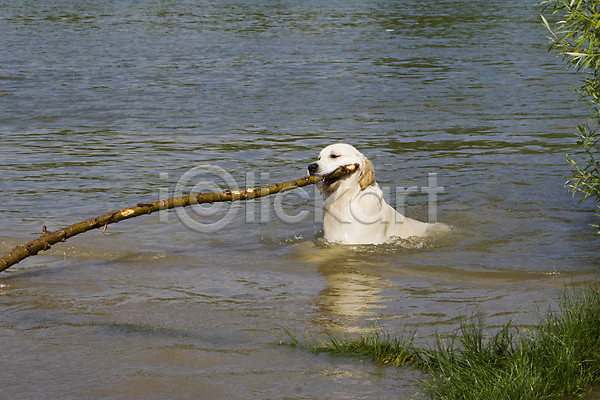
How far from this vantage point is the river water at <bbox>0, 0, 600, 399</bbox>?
5.88 meters

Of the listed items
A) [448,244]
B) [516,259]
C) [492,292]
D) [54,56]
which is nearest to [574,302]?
[492,292]

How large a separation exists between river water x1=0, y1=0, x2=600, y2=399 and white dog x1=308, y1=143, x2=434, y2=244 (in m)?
0.20

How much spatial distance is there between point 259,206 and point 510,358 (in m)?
6.23

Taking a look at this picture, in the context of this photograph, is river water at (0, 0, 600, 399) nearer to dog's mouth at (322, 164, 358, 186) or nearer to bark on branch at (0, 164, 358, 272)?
bark on branch at (0, 164, 358, 272)

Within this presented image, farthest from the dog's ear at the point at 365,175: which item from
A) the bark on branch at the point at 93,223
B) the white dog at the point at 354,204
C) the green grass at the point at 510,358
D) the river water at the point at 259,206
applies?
the green grass at the point at 510,358

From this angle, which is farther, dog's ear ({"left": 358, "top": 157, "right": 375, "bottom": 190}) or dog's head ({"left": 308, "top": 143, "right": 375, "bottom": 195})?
dog's ear ({"left": 358, "top": 157, "right": 375, "bottom": 190})

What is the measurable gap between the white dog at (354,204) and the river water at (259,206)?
0.20 meters

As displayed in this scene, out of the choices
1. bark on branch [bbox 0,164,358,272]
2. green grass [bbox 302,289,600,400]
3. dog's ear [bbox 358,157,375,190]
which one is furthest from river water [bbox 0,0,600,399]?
dog's ear [bbox 358,157,375,190]

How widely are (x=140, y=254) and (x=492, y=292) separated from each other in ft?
11.6

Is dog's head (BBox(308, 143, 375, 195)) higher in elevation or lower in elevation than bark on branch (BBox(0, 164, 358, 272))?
higher

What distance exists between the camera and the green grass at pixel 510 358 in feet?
15.7

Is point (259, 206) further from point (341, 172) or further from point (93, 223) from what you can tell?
point (93, 223)

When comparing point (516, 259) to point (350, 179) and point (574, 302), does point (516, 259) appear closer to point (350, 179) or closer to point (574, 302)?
point (350, 179)

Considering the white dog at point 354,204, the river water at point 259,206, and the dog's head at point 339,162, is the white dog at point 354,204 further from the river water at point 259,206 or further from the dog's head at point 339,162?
the river water at point 259,206
